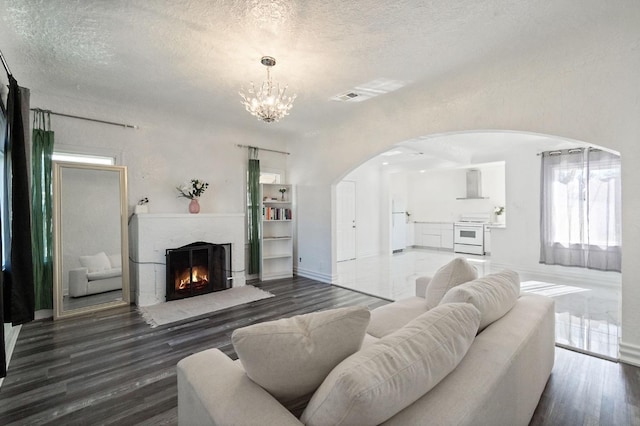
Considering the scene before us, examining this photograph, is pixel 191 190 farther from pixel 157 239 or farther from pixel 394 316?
pixel 394 316

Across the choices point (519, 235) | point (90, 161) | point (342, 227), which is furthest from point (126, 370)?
point (519, 235)

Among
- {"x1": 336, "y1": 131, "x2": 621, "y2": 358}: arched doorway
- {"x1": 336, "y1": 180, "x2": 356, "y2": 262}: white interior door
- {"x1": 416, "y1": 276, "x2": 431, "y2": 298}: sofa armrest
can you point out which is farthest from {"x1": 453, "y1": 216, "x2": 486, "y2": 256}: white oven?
{"x1": 416, "y1": 276, "x2": 431, "y2": 298}: sofa armrest

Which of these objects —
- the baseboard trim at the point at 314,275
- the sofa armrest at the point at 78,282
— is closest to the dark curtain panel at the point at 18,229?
the sofa armrest at the point at 78,282

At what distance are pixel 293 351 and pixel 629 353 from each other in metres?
3.14

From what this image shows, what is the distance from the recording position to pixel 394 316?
89.9 inches

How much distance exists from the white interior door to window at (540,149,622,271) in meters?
4.10

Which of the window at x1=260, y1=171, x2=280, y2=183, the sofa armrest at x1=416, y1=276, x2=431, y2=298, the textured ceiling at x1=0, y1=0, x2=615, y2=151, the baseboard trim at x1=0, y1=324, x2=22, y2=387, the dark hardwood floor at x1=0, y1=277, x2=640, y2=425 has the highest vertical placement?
the textured ceiling at x1=0, y1=0, x2=615, y2=151

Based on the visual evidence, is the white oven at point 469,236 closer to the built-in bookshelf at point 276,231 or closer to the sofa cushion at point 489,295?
the built-in bookshelf at point 276,231

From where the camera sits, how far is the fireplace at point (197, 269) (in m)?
4.34

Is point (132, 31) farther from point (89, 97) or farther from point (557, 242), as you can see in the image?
point (557, 242)

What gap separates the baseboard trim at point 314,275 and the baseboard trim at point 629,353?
12.0ft

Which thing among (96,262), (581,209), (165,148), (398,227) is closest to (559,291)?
(581,209)

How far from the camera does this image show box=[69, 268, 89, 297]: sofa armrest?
379cm

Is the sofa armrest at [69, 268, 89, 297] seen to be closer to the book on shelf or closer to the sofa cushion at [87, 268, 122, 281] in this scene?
the sofa cushion at [87, 268, 122, 281]
